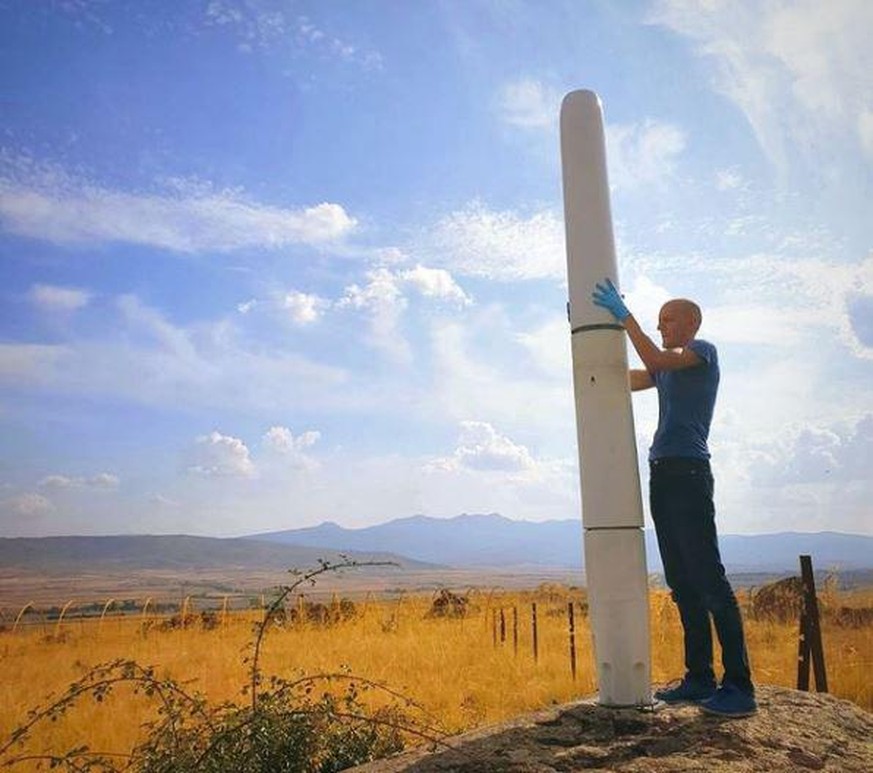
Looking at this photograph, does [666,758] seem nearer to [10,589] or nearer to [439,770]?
[439,770]

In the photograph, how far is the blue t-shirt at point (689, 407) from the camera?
5195mm

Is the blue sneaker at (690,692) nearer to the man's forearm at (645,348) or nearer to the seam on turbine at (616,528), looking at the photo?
the seam on turbine at (616,528)

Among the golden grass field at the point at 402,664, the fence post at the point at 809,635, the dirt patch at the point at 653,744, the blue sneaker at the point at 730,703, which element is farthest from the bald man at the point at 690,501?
the fence post at the point at 809,635

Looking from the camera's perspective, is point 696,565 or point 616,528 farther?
point 616,528

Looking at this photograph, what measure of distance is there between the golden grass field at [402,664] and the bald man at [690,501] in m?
3.05

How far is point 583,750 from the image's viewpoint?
409cm

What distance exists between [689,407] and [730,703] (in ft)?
6.36

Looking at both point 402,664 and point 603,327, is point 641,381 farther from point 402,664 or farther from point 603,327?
point 402,664

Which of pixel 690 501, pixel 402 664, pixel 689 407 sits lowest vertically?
pixel 402 664

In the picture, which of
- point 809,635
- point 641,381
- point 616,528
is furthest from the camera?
point 809,635

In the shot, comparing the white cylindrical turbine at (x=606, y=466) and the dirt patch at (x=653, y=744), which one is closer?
the dirt patch at (x=653, y=744)

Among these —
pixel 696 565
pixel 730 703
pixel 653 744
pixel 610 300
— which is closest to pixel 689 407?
pixel 610 300

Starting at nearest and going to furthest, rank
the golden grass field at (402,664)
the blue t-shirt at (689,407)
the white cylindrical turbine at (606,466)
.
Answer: the white cylindrical turbine at (606,466), the blue t-shirt at (689,407), the golden grass field at (402,664)

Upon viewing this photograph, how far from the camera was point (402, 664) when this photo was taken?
42.3 feet
